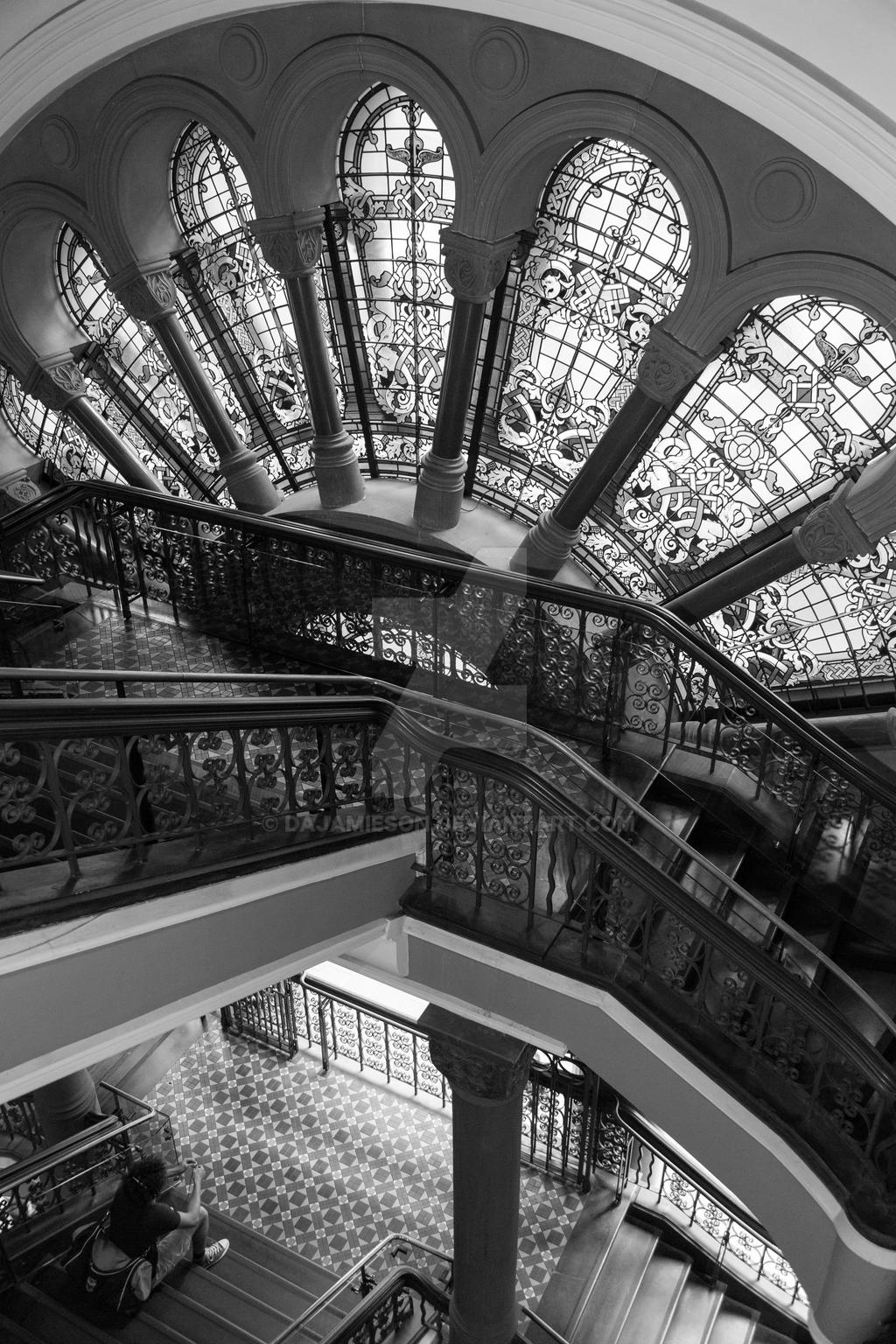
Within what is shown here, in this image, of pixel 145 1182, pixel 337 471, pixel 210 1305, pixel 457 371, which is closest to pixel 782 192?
pixel 457 371

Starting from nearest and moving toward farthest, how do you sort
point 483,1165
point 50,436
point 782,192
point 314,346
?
point 483,1165, point 782,192, point 314,346, point 50,436

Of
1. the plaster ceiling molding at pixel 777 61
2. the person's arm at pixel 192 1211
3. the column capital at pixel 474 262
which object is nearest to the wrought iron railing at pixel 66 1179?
the person's arm at pixel 192 1211

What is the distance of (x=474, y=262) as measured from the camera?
6.91 meters

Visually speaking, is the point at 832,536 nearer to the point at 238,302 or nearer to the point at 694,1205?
the point at 694,1205

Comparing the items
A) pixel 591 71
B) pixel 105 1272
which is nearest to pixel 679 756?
pixel 591 71

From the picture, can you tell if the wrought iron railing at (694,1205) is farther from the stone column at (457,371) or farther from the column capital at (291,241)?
the column capital at (291,241)

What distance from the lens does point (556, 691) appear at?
5.49 metres

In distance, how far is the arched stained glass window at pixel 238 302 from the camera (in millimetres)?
8125

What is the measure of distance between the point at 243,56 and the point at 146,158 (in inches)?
51.3

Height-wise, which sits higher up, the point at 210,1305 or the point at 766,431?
the point at 766,431

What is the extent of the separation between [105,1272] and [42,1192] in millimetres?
936

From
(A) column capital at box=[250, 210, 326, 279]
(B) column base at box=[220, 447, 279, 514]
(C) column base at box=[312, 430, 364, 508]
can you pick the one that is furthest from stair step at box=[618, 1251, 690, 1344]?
(A) column capital at box=[250, 210, 326, 279]

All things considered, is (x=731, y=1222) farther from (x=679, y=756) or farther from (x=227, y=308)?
(x=227, y=308)

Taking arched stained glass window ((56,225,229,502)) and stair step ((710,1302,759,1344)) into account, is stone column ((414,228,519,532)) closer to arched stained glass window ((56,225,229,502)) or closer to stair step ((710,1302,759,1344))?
arched stained glass window ((56,225,229,502))
